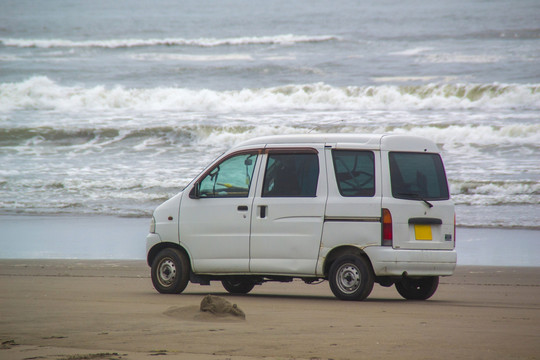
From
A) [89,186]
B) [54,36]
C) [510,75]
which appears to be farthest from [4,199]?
[54,36]

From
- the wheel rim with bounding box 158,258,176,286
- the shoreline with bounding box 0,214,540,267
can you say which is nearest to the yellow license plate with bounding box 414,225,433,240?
the wheel rim with bounding box 158,258,176,286

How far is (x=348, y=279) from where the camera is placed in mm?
9719

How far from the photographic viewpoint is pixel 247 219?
33.4 feet

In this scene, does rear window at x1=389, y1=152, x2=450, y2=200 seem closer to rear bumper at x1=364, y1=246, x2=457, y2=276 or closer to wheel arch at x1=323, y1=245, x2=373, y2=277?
rear bumper at x1=364, y1=246, x2=457, y2=276

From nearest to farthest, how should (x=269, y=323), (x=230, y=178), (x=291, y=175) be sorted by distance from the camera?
(x=269, y=323)
(x=291, y=175)
(x=230, y=178)

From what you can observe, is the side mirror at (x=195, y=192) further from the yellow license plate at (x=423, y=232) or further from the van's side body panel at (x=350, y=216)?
the yellow license plate at (x=423, y=232)

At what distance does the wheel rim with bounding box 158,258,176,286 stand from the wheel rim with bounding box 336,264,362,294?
Result: 2048 mm

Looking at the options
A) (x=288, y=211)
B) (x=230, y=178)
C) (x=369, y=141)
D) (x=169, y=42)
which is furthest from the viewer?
(x=169, y=42)

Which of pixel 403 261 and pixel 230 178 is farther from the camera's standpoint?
pixel 230 178

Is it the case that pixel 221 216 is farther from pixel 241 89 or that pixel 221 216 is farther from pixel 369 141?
pixel 241 89

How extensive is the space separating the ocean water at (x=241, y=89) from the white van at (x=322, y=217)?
8.19 m

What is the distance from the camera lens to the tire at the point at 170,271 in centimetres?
1054

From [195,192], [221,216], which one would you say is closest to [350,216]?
[221,216]

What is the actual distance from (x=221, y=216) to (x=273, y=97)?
105 ft
